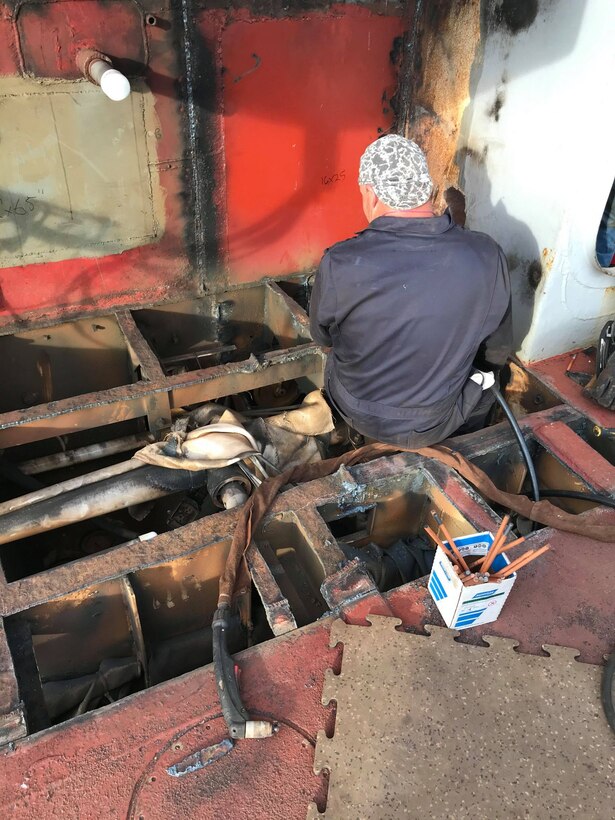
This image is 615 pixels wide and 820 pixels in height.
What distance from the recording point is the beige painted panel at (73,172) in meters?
3.25

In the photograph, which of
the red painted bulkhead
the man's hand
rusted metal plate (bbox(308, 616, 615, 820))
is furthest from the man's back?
the red painted bulkhead

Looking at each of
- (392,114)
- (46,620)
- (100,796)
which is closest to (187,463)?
(46,620)

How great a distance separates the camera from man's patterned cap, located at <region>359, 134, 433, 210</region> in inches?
97.4

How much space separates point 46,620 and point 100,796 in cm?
80

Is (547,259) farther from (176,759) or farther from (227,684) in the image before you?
(176,759)

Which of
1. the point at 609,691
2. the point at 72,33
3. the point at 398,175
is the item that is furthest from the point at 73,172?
the point at 609,691

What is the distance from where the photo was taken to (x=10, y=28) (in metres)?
3.00

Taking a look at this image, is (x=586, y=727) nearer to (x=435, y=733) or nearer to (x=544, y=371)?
(x=435, y=733)

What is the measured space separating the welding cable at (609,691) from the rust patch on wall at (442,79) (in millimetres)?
2980

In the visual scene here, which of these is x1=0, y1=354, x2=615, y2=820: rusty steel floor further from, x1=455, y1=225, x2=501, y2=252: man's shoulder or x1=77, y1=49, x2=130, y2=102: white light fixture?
x1=77, y1=49, x2=130, y2=102: white light fixture

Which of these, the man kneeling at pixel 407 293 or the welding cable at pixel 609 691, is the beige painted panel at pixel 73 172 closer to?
the man kneeling at pixel 407 293

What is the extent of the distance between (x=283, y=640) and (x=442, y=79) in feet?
11.4

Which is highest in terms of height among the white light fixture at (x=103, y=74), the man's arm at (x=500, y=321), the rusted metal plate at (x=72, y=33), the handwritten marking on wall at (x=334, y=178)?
the rusted metal plate at (x=72, y=33)

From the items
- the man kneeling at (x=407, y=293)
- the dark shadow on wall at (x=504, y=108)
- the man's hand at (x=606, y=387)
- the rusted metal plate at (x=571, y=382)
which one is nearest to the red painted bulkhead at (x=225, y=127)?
the dark shadow on wall at (x=504, y=108)
